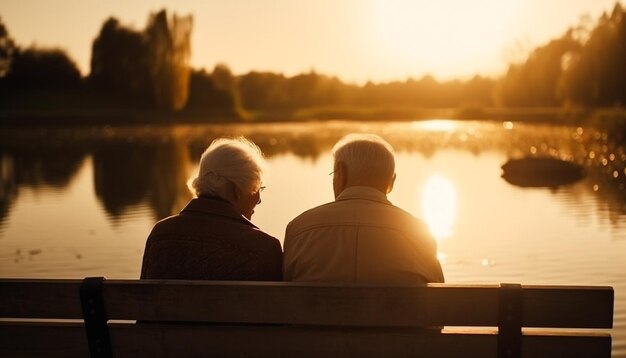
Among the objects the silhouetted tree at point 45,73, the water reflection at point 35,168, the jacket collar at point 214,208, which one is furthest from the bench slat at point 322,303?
the silhouetted tree at point 45,73

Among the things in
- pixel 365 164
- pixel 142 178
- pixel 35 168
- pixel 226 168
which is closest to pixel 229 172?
pixel 226 168

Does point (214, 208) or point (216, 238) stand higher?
point (214, 208)

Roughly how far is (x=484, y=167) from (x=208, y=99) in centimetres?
5586

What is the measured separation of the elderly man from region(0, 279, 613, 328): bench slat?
35cm

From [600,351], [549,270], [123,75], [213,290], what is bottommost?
[549,270]

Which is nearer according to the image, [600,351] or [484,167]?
[600,351]

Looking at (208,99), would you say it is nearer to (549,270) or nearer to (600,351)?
(549,270)

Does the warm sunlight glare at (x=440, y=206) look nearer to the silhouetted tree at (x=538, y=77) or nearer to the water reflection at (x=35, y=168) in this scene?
the water reflection at (x=35, y=168)

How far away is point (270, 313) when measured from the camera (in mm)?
3400

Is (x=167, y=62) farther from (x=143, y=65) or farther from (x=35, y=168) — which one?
(x=35, y=168)

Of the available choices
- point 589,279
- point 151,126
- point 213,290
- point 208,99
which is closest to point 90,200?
point 589,279

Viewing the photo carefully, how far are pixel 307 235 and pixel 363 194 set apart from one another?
11.7 inches

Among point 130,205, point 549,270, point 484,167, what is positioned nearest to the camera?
point 549,270

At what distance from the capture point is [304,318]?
3387mm
